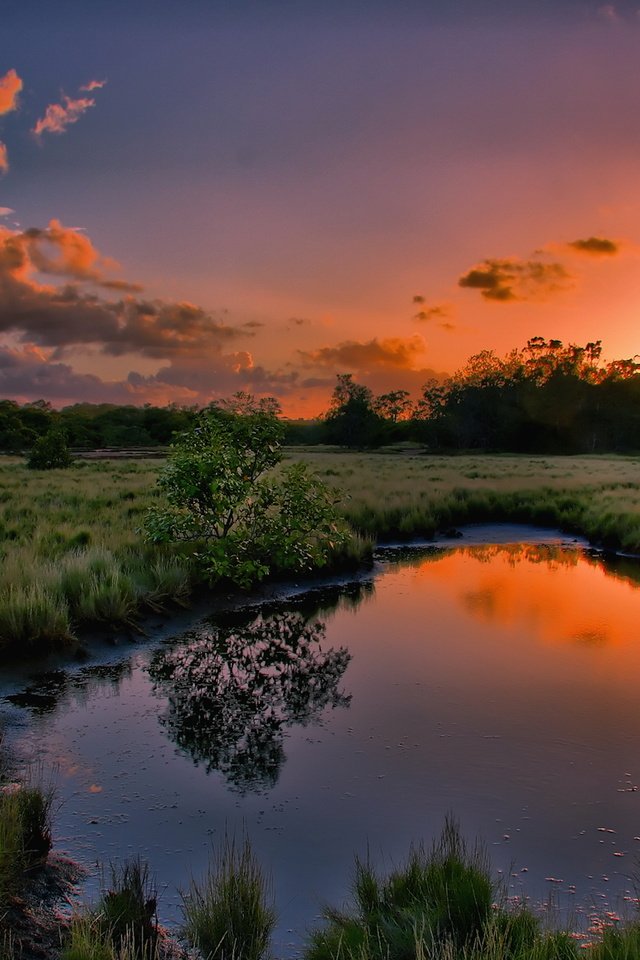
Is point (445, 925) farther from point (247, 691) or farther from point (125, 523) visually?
point (125, 523)

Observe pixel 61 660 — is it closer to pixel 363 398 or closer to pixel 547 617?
pixel 547 617

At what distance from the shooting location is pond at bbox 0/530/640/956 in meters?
5.49

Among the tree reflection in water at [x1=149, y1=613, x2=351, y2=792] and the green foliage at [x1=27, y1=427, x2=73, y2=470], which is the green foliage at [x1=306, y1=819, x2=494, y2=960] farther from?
the green foliage at [x1=27, y1=427, x2=73, y2=470]

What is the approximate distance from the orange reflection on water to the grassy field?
8.03 ft

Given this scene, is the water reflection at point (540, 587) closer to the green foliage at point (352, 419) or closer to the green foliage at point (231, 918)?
the green foliage at point (231, 918)

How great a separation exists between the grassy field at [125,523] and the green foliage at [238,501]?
2.37 ft

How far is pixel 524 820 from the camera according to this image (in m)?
6.03

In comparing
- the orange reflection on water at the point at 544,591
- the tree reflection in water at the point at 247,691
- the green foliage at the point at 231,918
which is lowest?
the tree reflection in water at the point at 247,691

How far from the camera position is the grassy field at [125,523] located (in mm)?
10836

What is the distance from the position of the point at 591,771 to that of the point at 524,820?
1282mm

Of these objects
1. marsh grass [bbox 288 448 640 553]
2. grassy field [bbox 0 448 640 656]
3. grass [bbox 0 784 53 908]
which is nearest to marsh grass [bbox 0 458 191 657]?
grassy field [bbox 0 448 640 656]

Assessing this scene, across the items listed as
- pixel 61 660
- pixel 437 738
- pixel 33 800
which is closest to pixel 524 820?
pixel 437 738

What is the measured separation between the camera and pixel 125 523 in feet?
59.5

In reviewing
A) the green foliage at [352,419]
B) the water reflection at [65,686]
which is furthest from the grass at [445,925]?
the green foliage at [352,419]
